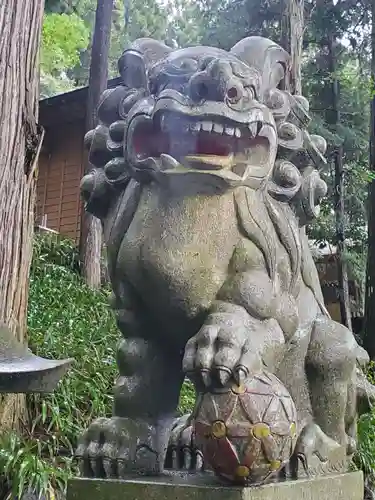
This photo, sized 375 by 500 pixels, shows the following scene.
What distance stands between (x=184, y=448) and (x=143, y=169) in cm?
72

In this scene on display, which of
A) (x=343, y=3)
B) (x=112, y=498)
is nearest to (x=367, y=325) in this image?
(x=343, y=3)

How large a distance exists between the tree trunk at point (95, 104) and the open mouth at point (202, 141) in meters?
6.05

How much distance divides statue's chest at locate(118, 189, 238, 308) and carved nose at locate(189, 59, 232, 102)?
0.23m

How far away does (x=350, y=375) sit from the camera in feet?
5.49

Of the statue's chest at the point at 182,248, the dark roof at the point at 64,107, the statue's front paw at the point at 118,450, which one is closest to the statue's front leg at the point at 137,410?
the statue's front paw at the point at 118,450

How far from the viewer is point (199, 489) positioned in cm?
131

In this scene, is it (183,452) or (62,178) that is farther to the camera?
(62,178)

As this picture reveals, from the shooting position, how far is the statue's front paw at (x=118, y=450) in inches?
60.4

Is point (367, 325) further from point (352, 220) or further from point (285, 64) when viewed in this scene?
point (285, 64)

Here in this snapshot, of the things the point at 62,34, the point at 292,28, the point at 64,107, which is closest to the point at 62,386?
the point at 292,28

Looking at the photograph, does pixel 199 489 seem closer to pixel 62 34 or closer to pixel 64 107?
pixel 62 34

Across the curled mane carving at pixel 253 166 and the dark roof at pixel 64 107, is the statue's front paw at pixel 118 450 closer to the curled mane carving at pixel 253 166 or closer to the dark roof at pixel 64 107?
the curled mane carving at pixel 253 166

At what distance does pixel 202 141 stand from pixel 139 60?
38 cm

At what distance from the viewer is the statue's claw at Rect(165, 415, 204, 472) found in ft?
5.52
